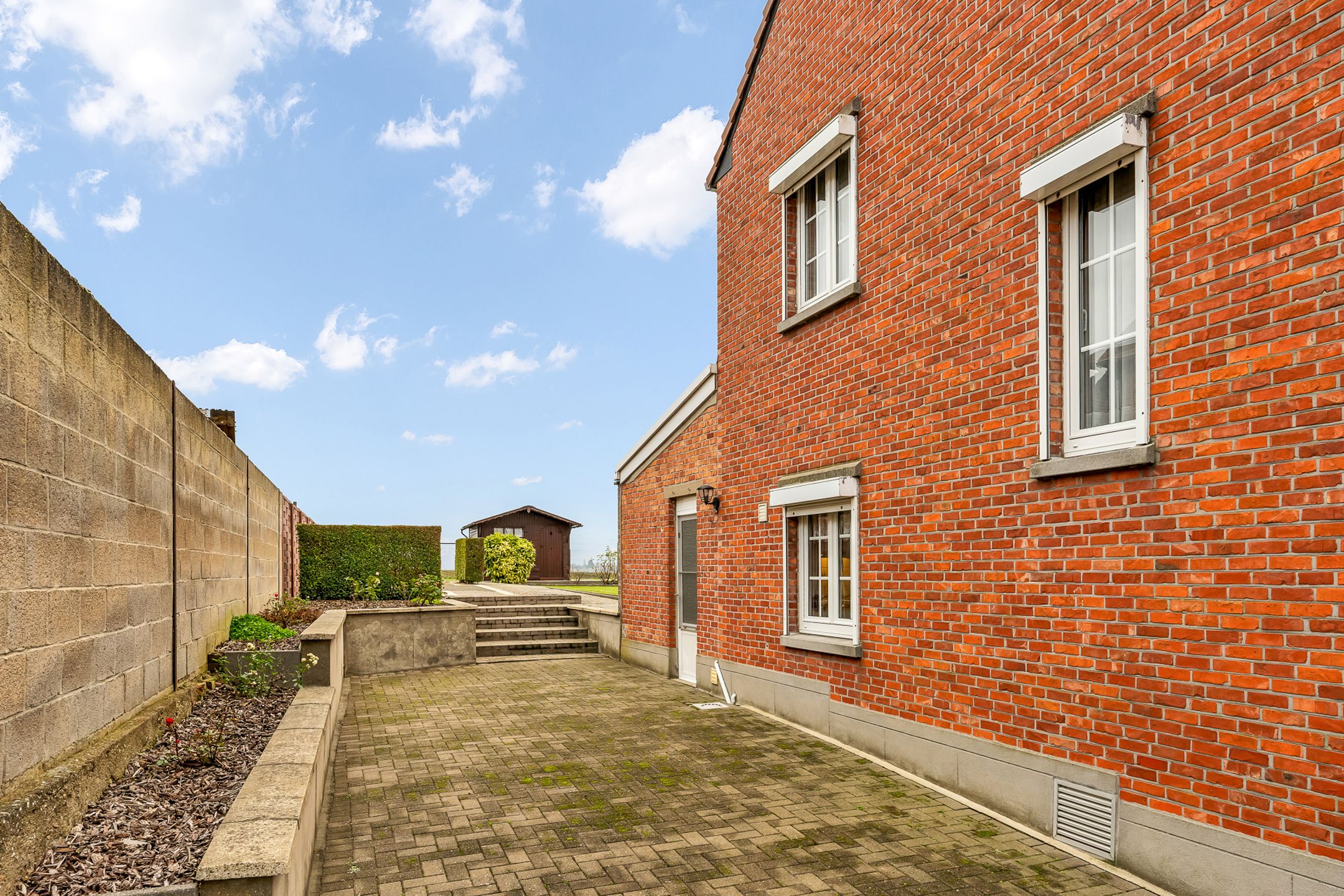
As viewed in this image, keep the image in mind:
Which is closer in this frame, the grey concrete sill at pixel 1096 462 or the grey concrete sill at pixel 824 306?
the grey concrete sill at pixel 1096 462

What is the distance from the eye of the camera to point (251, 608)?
10789 millimetres

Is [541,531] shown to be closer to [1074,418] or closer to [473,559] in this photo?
[473,559]

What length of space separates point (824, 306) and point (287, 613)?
28.2ft

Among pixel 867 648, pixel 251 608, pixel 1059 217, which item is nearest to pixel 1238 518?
pixel 1059 217

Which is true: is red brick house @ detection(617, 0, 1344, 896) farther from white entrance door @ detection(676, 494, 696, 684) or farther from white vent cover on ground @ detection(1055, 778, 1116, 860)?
white entrance door @ detection(676, 494, 696, 684)

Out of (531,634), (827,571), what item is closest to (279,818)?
(827,571)

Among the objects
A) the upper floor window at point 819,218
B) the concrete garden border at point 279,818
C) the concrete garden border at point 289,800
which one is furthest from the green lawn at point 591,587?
the concrete garden border at point 279,818

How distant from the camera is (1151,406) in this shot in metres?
4.70

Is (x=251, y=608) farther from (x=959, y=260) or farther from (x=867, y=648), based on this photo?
(x=959, y=260)

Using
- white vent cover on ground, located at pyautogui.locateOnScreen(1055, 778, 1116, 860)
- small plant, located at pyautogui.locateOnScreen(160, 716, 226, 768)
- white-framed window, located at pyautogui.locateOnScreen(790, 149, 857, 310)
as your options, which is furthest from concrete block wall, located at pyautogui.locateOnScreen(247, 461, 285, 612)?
white vent cover on ground, located at pyautogui.locateOnScreen(1055, 778, 1116, 860)

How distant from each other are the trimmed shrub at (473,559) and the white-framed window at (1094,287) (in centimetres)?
2547

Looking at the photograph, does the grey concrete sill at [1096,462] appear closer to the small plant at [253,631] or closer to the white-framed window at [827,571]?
the white-framed window at [827,571]

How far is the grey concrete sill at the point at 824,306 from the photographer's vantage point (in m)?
7.45

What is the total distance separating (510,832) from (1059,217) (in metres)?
5.26
